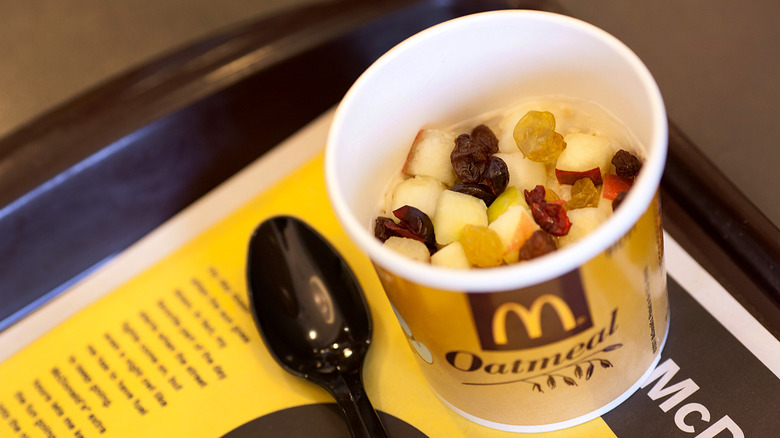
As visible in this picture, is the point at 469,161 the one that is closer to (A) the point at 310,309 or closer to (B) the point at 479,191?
(B) the point at 479,191

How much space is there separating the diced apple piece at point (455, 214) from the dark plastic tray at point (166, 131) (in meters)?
0.25

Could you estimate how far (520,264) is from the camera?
42 cm

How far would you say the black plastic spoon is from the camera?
2.05ft

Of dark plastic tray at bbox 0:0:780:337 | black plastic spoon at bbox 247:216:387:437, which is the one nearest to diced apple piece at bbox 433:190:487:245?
black plastic spoon at bbox 247:216:387:437

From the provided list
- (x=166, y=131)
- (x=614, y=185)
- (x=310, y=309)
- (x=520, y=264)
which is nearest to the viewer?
(x=520, y=264)

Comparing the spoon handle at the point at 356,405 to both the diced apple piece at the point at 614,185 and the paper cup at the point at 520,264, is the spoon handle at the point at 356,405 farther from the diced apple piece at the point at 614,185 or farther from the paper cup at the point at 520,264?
the diced apple piece at the point at 614,185

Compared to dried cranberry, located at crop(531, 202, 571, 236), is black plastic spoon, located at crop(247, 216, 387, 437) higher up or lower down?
lower down

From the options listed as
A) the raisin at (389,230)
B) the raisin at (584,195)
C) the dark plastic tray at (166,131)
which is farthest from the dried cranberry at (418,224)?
the dark plastic tray at (166,131)

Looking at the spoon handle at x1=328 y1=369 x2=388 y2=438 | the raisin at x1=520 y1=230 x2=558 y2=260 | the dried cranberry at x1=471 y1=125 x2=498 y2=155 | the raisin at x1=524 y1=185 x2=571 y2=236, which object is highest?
the dried cranberry at x1=471 y1=125 x2=498 y2=155

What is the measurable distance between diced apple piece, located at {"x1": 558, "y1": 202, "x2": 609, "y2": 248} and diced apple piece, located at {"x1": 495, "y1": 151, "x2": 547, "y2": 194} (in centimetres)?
7

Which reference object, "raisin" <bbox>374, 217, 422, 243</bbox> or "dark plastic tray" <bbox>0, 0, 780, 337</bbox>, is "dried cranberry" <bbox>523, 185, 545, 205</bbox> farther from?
"dark plastic tray" <bbox>0, 0, 780, 337</bbox>

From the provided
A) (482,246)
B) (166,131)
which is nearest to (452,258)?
(482,246)

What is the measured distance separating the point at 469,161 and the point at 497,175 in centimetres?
3

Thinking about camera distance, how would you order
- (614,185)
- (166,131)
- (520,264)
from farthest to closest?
(166,131)
(614,185)
(520,264)
